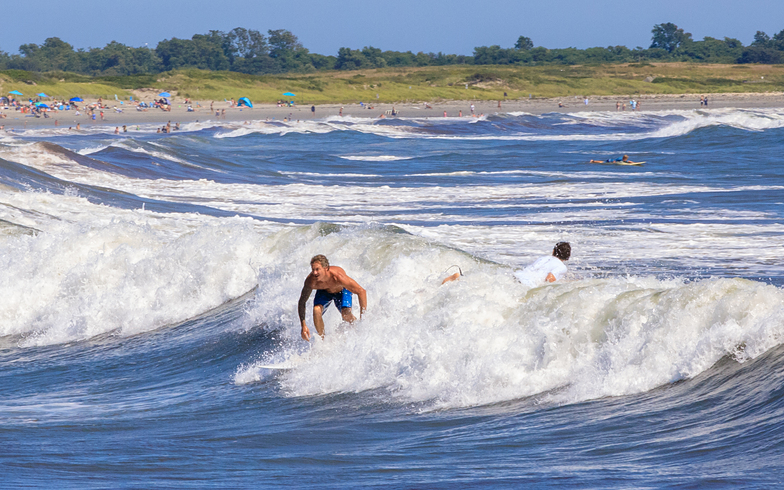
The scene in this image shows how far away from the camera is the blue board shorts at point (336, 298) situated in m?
8.92

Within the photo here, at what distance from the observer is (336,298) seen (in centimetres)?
895

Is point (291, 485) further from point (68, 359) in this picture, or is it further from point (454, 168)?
point (454, 168)

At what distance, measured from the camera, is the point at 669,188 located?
26.5m

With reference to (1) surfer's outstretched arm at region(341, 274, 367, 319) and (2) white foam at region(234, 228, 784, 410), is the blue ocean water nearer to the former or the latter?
(2) white foam at region(234, 228, 784, 410)

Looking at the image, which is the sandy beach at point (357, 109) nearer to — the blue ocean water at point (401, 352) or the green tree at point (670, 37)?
the blue ocean water at point (401, 352)

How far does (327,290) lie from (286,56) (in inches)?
5626

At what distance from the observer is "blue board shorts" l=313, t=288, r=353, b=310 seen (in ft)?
29.3

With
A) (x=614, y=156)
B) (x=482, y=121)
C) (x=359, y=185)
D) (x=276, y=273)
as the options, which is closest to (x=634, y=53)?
(x=482, y=121)

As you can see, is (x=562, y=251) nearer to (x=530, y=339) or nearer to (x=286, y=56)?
(x=530, y=339)

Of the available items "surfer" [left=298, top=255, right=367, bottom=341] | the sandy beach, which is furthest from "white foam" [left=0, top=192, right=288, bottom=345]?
the sandy beach

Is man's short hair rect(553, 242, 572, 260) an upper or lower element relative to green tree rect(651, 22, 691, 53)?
lower

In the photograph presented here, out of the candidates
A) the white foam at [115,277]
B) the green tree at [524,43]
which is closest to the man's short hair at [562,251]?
the white foam at [115,277]

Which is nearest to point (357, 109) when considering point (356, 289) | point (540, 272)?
point (540, 272)

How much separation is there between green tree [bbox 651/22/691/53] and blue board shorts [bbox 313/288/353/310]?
176m
